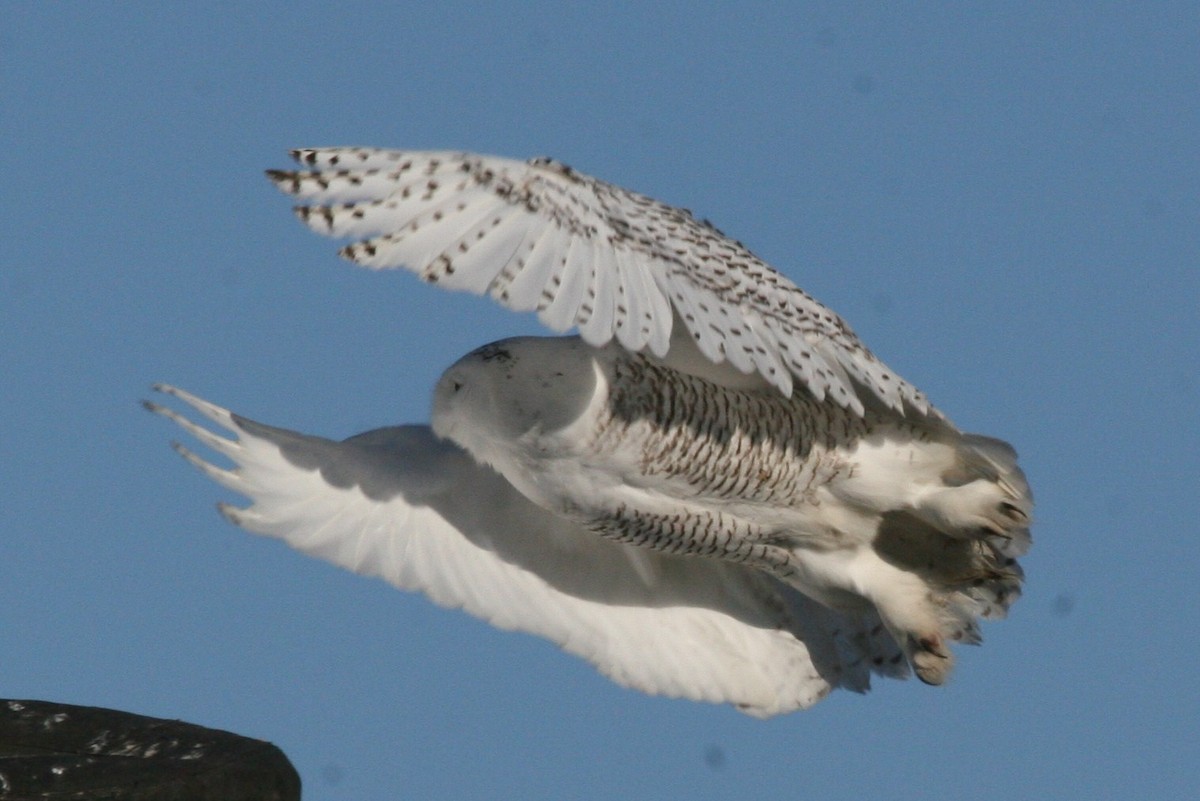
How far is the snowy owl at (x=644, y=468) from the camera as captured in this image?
4871mm

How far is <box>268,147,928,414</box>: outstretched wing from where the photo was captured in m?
4.75

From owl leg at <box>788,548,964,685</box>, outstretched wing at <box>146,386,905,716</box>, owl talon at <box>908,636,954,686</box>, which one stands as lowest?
outstretched wing at <box>146,386,905,716</box>

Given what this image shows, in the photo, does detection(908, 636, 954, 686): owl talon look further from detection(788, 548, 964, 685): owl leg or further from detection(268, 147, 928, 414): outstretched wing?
detection(268, 147, 928, 414): outstretched wing

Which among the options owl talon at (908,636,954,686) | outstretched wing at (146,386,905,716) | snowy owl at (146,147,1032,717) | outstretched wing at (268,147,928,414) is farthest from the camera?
owl talon at (908,636,954,686)

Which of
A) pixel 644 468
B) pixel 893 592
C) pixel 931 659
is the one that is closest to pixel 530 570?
pixel 644 468

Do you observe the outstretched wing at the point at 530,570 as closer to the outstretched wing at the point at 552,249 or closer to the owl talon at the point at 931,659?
the owl talon at the point at 931,659

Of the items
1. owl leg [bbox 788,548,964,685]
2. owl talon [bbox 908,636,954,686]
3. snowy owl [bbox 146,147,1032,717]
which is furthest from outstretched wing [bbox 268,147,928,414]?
owl talon [bbox 908,636,954,686]

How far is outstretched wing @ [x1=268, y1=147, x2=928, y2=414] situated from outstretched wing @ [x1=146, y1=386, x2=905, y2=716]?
0.93 metres

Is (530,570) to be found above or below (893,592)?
below

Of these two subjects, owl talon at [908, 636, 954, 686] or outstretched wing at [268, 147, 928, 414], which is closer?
outstretched wing at [268, 147, 928, 414]

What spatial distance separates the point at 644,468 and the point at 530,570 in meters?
0.71

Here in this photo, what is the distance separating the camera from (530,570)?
19.8 ft

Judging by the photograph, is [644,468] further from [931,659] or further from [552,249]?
[931,659]

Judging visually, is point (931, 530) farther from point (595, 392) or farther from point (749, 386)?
point (595, 392)
